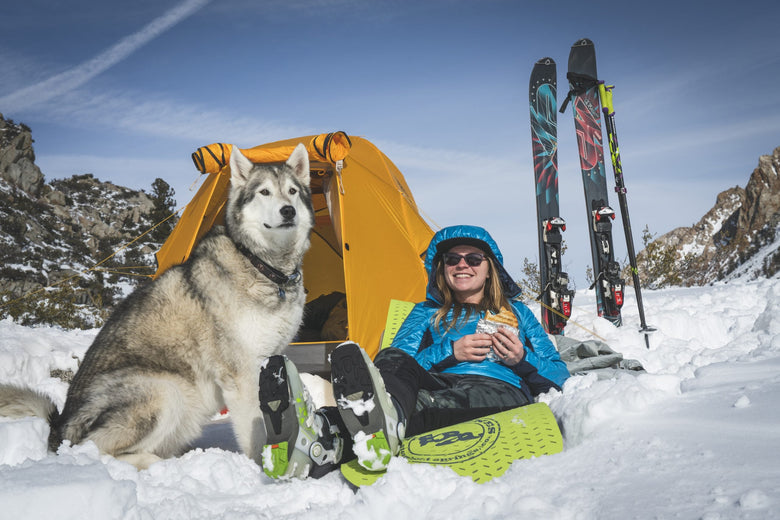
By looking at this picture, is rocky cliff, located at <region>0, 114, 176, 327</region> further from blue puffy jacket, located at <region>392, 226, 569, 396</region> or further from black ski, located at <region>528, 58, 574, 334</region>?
blue puffy jacket, located at <region>392, 226, 569, 396</region>

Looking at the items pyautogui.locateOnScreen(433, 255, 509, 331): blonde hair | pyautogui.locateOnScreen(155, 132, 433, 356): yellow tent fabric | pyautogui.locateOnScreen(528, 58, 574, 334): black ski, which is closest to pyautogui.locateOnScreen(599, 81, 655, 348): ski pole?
pyautogui.locateOnScreen(528, 58, 574, 334): black ski

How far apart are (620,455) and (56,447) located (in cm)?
Result: 232

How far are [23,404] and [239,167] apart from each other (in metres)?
1.75

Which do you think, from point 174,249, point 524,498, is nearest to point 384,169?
point 174,249

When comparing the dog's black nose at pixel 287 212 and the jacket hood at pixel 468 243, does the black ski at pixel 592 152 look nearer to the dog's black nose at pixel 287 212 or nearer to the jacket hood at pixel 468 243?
the jacket hood at pixel 468 243

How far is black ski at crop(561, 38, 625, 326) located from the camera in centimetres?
651

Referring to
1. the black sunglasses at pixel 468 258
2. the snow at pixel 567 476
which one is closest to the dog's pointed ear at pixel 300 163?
the black sunglasses at pixel 468 258

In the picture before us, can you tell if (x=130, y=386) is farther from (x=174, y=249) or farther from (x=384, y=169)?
(x=384, y=169)

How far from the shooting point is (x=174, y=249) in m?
Result: 4.74

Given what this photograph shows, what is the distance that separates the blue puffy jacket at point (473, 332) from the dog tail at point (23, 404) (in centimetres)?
181

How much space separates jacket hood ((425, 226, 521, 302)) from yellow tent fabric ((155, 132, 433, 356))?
48.9 inches

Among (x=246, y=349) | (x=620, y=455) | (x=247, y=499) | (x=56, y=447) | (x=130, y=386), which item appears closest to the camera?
(x=620, y=455)

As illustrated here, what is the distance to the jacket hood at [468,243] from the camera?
3.03 metres

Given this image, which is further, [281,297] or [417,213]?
[417,213]
